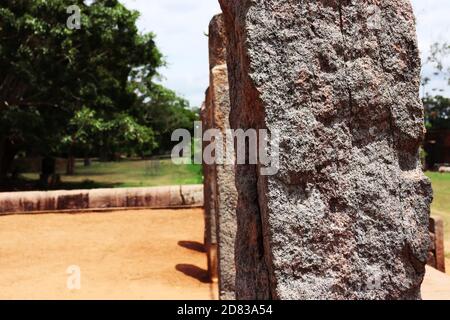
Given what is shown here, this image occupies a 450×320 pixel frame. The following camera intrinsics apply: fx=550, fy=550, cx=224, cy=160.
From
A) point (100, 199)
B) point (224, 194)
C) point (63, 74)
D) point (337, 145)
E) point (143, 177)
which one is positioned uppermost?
point (63, 74)

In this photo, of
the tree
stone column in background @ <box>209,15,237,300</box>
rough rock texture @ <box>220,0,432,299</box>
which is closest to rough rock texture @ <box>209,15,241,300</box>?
stone column in background @ <box>209,15,237,300</box>

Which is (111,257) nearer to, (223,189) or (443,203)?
(223,189)

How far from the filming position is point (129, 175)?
24.0 meters

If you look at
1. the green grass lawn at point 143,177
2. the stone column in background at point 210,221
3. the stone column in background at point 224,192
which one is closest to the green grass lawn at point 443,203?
the green grass lawn at point 143,177

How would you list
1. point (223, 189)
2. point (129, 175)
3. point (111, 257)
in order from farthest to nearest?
point (129, 175) → point (111, 257) → point (223, 189)

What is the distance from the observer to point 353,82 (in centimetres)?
164

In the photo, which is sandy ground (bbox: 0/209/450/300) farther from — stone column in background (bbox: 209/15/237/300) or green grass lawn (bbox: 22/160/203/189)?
green grass lawn (bbox: 22/160/203/189)

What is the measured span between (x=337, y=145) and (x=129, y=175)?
22840 millimetres

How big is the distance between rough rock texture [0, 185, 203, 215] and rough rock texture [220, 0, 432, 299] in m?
8.58

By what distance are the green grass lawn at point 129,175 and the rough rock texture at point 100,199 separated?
7.33 m

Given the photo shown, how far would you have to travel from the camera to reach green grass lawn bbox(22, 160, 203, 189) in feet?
62.9

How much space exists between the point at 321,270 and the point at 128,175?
2288cm

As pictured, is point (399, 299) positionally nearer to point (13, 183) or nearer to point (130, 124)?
point (130, 124)

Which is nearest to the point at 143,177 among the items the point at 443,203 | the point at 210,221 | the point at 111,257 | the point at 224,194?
the point at 443,203
